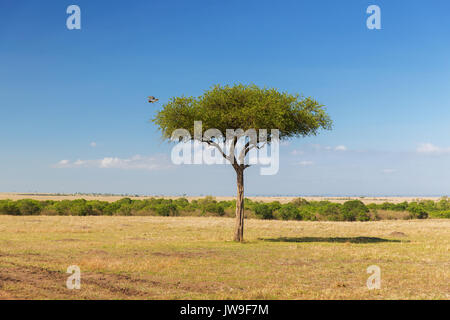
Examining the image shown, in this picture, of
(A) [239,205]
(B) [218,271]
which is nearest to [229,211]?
(A) [239,205]

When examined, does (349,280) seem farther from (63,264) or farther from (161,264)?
(63,264)

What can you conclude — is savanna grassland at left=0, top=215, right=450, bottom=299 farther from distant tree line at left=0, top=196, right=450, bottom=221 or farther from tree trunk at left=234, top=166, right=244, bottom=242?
distant tree line at left=0, top=196, right=450, bottom=221

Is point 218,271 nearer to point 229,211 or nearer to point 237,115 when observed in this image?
point 237,115

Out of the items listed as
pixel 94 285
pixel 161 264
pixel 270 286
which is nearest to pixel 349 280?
pixel 270 286

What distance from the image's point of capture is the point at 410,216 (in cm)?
6831

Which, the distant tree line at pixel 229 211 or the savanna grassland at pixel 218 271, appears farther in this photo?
the distant tree line at pixel 229 211

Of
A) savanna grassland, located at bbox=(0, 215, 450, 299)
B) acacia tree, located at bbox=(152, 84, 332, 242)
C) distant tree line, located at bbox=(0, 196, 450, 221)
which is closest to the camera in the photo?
savanna grassland, located at bbox=(0, 215, 450, 299)

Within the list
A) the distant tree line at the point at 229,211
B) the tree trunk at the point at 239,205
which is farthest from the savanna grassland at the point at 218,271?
the distant tree line at the point at 229,211

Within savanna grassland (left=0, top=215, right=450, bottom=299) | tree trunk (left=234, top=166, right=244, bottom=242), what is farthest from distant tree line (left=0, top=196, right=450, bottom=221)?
savanna grassland (left=0, top=215, right=450, bottom=299)

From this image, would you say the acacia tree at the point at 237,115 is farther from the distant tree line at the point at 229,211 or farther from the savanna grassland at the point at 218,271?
the distant tree line at the point at 229,211

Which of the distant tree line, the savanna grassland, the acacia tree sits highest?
the acacia tree

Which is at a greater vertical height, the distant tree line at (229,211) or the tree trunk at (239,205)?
the tree trunk at (239,205)

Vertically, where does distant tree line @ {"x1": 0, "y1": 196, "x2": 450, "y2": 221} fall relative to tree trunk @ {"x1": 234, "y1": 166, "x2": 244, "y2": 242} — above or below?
below
